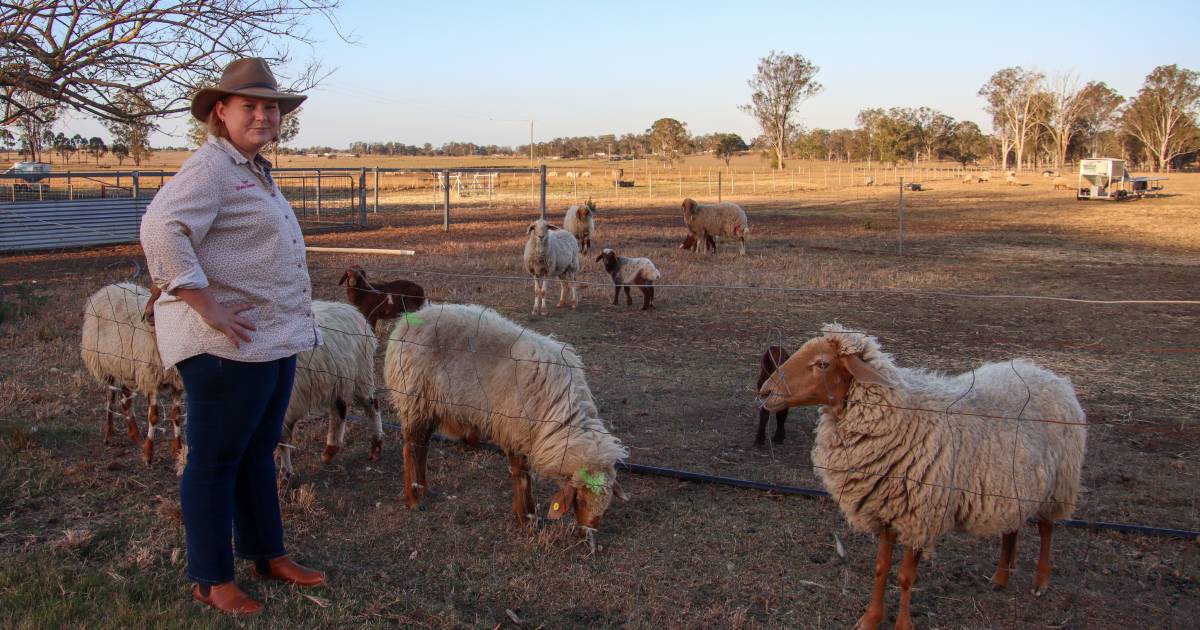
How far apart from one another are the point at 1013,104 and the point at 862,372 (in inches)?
3542

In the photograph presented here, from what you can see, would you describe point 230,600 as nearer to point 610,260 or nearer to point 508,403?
point 508,403

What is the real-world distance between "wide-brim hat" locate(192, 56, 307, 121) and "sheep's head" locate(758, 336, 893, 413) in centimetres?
274

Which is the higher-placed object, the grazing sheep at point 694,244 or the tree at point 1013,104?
the tree at point 1013,104

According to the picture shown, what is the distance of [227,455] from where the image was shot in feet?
10.9

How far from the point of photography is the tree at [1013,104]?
7950 cm

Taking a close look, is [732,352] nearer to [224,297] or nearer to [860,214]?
[224,297]

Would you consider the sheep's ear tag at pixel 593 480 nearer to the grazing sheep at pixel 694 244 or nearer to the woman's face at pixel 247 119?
the woman's face at pixel 247 119

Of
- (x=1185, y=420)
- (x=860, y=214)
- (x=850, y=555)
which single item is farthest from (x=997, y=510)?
(x=860, y=214)

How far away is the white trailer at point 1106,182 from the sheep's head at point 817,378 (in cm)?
4153

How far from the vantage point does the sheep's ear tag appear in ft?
15.6

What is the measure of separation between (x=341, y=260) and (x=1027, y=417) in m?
15.4

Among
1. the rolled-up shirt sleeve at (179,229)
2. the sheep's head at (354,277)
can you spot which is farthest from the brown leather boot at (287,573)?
the sheep's head at (354,277)

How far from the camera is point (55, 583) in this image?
3727 millimetres

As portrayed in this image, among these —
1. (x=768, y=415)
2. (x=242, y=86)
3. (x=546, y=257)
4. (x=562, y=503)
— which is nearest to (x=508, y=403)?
(x=562, y=503)
